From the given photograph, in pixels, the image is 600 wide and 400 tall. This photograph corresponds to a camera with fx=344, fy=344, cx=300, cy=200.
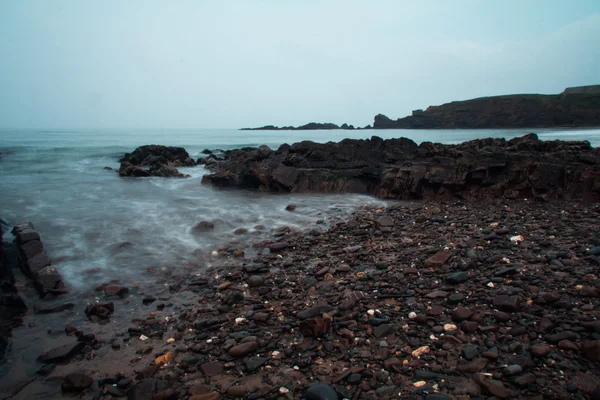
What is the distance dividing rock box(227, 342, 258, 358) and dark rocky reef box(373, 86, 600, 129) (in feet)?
298

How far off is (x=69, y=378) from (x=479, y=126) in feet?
326

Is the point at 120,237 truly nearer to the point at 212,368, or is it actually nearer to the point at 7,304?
the point at 7,304

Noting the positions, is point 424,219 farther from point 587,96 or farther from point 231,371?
point 587,96

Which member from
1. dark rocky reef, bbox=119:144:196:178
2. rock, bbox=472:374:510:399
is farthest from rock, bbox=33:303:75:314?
dark rocky reef, bbox=119:144:196:178

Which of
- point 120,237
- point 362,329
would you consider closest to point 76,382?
point 362,329

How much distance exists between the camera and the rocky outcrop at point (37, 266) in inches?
214

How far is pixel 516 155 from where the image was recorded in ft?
38.2

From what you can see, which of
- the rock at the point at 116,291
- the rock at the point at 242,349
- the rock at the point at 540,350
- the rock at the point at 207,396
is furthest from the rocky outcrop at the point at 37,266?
the rock at the point at 540,350

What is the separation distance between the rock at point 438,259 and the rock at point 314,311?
1.95 meters

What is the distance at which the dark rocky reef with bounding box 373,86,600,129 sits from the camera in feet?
238

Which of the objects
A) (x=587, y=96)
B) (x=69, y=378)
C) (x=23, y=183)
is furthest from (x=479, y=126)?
(x=69, y=378)

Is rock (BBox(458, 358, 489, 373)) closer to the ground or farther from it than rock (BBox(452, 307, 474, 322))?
closer to the ground

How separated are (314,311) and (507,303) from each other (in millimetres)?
2188

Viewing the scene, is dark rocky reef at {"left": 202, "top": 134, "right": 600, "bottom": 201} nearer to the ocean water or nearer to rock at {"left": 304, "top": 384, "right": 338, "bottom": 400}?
the ocean water
